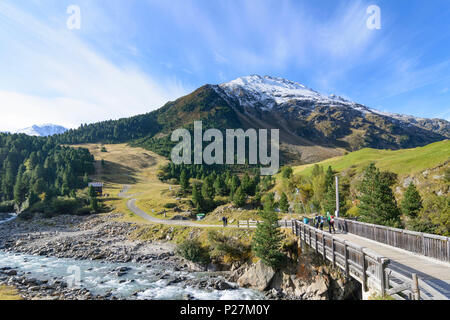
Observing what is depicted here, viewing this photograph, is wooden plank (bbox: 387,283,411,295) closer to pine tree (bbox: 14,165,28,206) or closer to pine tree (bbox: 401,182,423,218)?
pine tree (bbox: 401,182,423,218)

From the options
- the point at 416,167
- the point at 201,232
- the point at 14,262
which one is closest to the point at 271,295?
the point at 201,232

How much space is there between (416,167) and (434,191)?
7600 millimetres

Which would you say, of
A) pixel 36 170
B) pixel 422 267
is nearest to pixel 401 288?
pixel 422 267

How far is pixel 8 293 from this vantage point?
21719mm

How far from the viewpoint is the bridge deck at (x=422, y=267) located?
10.6 m

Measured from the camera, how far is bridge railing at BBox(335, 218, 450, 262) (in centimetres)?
1325

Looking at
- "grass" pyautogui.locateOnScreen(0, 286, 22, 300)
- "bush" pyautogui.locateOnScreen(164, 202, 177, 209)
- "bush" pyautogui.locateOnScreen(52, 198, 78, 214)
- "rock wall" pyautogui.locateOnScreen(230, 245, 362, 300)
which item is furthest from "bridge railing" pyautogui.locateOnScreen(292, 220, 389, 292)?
"bush" pyautogui.locateOnScreen(52, 198, 78, 214)

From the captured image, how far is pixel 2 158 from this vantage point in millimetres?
129750

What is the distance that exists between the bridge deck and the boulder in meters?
12.4

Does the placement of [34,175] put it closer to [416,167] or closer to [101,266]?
[101,266]

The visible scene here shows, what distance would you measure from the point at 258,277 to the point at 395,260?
15304 millimetres

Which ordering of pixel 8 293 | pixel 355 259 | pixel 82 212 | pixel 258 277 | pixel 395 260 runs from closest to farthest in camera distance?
pixel 355 259
pixel 395 260
pixel 8 293
pixel 258 277
pixel 82 212

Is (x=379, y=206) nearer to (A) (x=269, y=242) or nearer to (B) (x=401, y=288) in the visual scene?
(A) (x=269, y=242)
